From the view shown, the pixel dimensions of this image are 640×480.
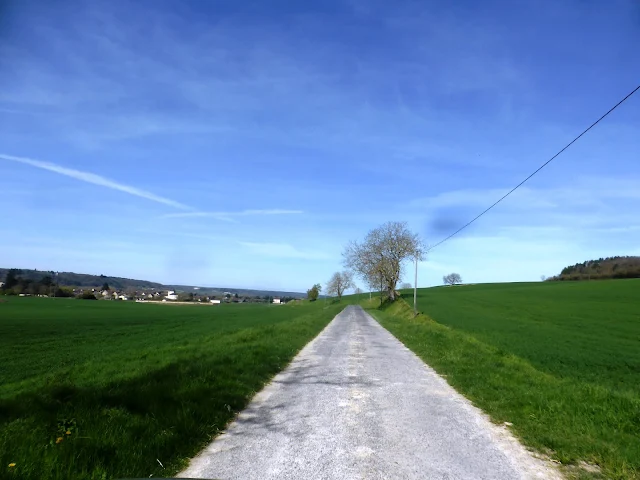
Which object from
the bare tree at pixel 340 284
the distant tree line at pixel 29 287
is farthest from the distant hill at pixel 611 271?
the distant tree line at pixel 29 287

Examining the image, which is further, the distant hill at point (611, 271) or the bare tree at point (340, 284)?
the bare tree at point (340, 284)

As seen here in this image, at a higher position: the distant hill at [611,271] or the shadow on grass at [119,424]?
the distant hill at [611,271]

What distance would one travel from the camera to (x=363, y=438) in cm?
575

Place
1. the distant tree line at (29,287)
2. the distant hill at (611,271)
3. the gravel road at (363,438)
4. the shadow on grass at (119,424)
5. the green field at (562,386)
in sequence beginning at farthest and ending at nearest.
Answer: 1. the distant tree line at (29,287)
2. the distant hill at (611,271)
3. the green field at (562,386)
4. the gravel road at (363,438)
5. the shadow on grass at (119,424)

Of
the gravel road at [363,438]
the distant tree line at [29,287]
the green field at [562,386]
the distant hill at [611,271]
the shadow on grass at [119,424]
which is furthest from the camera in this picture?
the distant tree line at [29,287]

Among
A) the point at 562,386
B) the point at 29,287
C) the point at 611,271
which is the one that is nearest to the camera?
the point at 562,386

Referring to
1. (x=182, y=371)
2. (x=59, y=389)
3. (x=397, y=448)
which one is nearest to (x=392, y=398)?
(x=397, y=448)

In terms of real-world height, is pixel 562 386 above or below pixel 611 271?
below

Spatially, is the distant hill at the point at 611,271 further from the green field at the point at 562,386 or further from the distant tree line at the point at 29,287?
the distant tree line at the point at 29,287

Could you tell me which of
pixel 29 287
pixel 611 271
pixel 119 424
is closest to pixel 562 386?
pixel 119 424

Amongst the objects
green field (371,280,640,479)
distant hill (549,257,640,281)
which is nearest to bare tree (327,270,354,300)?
distant hill (549,257,640,281)

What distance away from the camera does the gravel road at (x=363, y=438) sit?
15.3 feet

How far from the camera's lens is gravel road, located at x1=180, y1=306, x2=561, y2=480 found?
4.68 meters

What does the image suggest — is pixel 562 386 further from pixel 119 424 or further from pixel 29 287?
pixel 29 287
